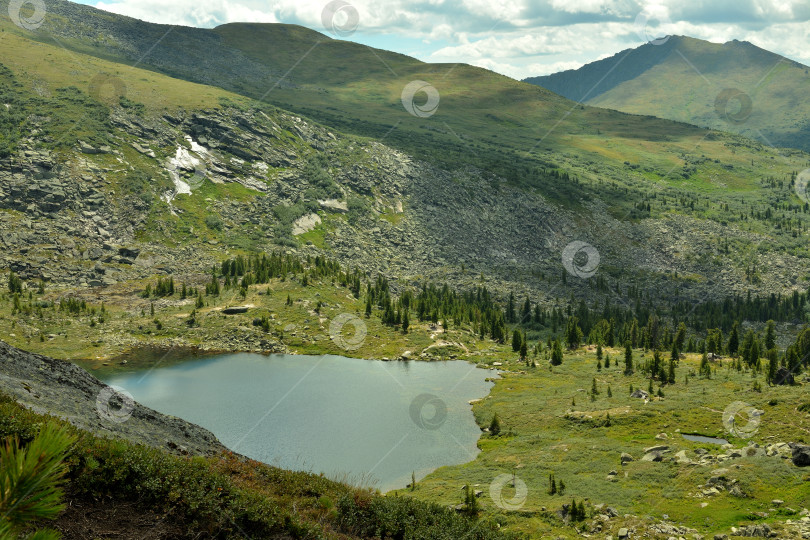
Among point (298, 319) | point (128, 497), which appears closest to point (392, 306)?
point (298, 319)

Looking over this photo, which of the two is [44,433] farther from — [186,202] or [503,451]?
[186,202]

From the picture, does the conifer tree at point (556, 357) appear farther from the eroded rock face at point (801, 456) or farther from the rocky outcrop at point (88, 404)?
the rocky outcrop at point (88, 404)

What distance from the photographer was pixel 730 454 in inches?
1887
